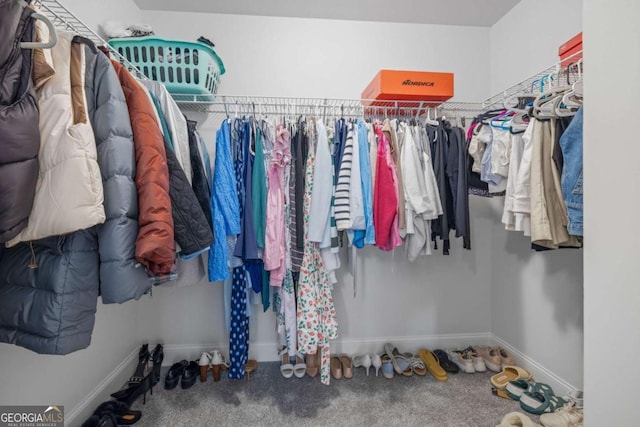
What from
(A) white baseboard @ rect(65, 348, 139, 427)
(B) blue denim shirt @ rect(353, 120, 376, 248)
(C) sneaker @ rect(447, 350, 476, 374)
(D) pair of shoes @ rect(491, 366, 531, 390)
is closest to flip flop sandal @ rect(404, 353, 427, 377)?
(C) sneaker @ rect(447, 350, 476, 374)

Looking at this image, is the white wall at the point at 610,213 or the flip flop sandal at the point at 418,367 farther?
the flip flop sandal at the point at 418,367

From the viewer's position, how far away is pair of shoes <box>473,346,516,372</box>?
6.32 ft

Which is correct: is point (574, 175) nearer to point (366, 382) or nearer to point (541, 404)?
point (541, 404)

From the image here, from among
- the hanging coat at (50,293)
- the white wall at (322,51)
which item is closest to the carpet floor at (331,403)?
the hanging coat at (50,293)

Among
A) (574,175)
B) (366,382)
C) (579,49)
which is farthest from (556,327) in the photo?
(579,49)

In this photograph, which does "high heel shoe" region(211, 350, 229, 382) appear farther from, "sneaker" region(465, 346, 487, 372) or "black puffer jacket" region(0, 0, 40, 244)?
"sneaker" region(465, 346, 487, 372)

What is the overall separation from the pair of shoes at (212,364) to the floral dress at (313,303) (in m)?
0.67

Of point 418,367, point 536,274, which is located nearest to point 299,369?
point 418,367

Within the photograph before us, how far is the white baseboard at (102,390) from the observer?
1.42 m

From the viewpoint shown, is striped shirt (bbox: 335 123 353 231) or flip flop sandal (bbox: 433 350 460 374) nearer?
striped shirt (bbox: 335 123 353 231)

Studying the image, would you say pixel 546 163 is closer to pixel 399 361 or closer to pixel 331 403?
pixel 399 361

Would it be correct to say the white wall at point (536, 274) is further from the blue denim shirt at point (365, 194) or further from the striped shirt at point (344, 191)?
the striped shirt at point (344, 191)

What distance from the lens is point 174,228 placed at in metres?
1.04

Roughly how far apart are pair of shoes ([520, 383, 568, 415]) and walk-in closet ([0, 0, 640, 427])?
14 mm
